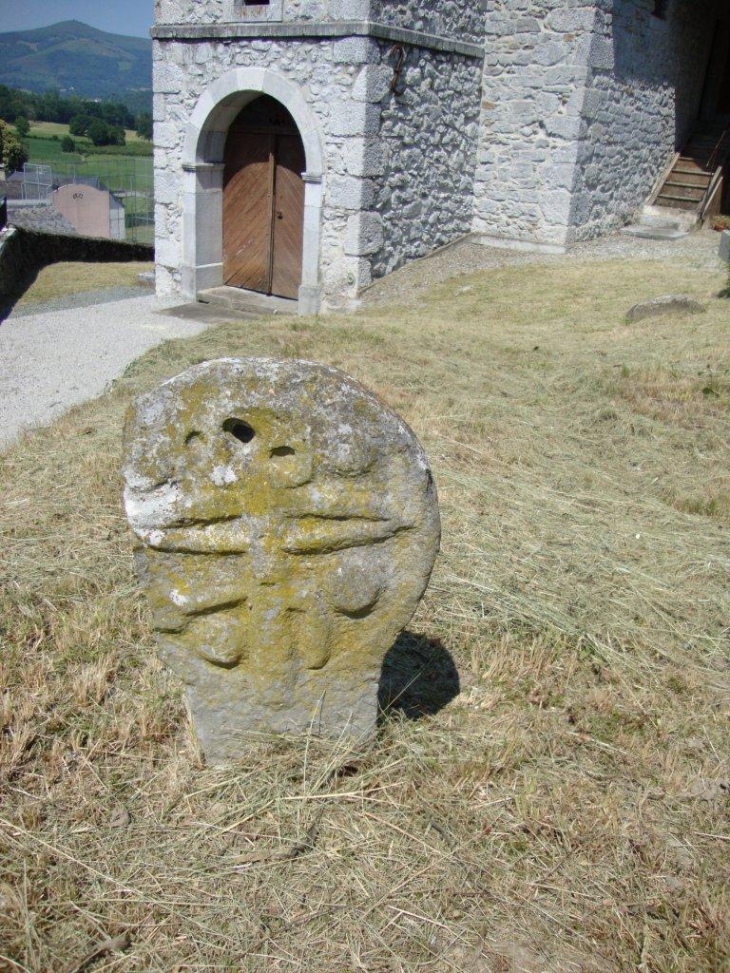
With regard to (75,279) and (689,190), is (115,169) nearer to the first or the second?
(75,279)

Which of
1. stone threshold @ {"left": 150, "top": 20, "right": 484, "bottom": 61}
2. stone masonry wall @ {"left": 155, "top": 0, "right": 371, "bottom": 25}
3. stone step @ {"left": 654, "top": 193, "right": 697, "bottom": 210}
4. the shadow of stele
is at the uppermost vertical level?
stone masonry wall @ {"left": 155, "top": 0, "right": 371, "bottom": 25}

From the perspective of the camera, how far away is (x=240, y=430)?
7.40 ft

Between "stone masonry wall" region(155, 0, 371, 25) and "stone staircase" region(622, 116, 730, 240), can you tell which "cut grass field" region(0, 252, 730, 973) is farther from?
"stone staircase" region(622, 116, 730, 240)

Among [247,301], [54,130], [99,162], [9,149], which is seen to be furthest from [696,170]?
[54,130]

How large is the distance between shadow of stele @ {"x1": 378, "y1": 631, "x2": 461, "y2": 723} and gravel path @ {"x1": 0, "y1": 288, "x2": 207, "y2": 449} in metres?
3.58

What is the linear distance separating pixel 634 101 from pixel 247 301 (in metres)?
6.60

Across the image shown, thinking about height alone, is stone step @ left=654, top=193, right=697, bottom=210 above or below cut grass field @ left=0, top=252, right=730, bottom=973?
above

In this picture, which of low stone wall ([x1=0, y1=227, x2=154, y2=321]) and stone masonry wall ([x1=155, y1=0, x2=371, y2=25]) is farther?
low stone wall ([x1=0, y1=227, x2=154, y2=321])

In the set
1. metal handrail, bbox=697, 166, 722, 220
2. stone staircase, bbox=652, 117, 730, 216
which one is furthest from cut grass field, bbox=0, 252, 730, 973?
stone staircase, bbox=652, 117, 730, 216

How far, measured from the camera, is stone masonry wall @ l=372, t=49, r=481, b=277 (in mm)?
9516

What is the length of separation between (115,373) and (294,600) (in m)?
5.63

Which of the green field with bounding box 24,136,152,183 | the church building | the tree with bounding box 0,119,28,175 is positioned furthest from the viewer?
the green field with bounding box 24,136,152,183

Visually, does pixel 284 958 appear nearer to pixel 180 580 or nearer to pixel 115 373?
pixel 180 580

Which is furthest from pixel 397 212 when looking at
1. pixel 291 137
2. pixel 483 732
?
pixel 483 732
